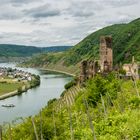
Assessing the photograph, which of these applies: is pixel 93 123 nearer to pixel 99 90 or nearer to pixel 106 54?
pixel 99 90

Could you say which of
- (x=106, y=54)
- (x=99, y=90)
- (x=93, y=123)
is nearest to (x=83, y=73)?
(x=106, y=54)

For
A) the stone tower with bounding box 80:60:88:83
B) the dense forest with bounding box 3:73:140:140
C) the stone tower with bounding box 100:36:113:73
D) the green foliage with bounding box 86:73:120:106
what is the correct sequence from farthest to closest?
1. the stone tower with bounding box 80:60:88:83
2. the stone tower with bounding box 100:36:113:73
3. the green foliage with bounding box 86:73:120:106
4. the dense forest with bounding box 3:73:140:140

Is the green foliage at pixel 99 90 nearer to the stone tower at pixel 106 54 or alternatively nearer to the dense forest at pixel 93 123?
the dense forest at pixel 93 123

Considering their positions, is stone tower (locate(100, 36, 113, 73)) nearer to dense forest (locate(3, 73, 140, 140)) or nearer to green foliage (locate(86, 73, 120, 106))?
green foliage (locate(86, 73, 120, 106))

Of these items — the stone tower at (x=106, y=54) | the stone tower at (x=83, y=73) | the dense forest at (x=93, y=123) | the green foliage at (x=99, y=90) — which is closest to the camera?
the dense forest at (x=93, y=123)

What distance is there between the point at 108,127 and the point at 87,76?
302 feet

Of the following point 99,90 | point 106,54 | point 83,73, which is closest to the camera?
point 99,90

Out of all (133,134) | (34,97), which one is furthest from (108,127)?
(34,97)

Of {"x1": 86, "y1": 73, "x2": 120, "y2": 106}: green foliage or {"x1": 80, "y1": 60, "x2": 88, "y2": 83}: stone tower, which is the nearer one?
{"x1": 86, "y1": 73, "x2": 120, "y2": 106}: green foliage

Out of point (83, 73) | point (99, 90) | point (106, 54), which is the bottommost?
point (99, 90)

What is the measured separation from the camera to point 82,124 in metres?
42.0

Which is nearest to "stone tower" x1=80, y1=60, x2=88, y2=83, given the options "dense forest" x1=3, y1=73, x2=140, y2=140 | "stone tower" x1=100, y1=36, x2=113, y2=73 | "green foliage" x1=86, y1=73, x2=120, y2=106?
"stone tower" x1=100, y1=36, x2=113, y2=73

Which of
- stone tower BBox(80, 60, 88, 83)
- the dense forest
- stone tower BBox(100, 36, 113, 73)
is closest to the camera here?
the dense forest

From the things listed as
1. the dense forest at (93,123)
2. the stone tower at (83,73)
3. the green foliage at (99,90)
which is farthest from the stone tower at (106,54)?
the dense forest at (93,123)
